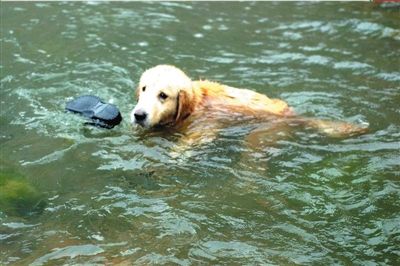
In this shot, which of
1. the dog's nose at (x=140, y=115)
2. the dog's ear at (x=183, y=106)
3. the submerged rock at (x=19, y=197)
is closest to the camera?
the submerged rock at (x=19, y=197)

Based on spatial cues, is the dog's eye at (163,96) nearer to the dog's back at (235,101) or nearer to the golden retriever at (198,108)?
the golden retriever at (198,108)

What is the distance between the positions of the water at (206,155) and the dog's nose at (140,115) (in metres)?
0.36

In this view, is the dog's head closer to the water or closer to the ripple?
the water

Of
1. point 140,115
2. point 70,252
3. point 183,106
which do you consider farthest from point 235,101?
point 70,252

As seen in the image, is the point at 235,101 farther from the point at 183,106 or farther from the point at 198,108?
the point at 183,106

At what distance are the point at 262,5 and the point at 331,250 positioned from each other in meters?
9.48

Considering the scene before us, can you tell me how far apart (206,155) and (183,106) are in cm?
89

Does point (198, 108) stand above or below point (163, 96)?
below

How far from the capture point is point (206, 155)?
6.87m

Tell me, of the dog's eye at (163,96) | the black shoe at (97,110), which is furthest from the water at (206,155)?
the dog's eye at (163,96)

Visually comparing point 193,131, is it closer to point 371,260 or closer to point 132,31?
point 371,260

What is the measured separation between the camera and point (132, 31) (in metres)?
11.7

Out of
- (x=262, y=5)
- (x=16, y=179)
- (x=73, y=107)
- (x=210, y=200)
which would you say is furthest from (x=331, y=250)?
(x=262, y=5)

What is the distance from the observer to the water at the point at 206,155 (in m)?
5.11
